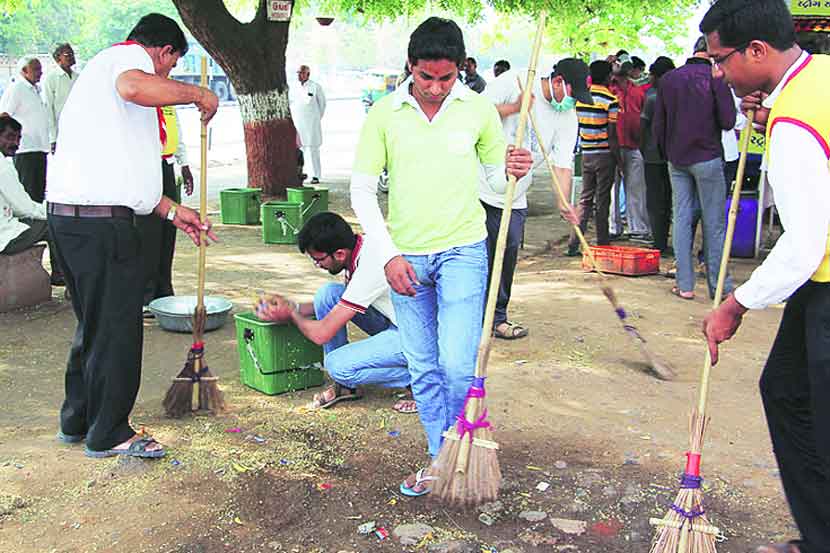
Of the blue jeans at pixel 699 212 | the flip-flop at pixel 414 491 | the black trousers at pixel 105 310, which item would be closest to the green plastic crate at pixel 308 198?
the blue jeans at pixel 699 212

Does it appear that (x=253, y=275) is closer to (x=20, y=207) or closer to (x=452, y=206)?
(x=20, y=207)

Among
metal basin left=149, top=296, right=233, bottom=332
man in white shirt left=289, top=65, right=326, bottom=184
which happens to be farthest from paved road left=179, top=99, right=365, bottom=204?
metal basin left=149, top=296, right=233, bottom=332

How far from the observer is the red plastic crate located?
841 cm

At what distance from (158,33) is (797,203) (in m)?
2.91

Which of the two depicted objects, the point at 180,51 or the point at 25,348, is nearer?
the point at 180,51

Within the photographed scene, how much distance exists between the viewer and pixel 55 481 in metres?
4.05

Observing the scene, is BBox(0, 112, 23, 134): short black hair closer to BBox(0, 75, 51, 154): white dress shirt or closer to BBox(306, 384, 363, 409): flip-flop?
BBox(0, 75, 51, 154): white dress shirt

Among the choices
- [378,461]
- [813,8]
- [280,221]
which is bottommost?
[378,461]

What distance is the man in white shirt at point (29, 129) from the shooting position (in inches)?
386

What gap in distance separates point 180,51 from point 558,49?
20.7 meters

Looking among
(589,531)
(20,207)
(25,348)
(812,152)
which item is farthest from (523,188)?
(20,207)

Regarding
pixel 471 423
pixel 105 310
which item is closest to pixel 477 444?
pixel 471 423

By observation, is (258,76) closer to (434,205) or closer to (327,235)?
(327,235)

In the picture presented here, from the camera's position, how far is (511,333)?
6258mm
